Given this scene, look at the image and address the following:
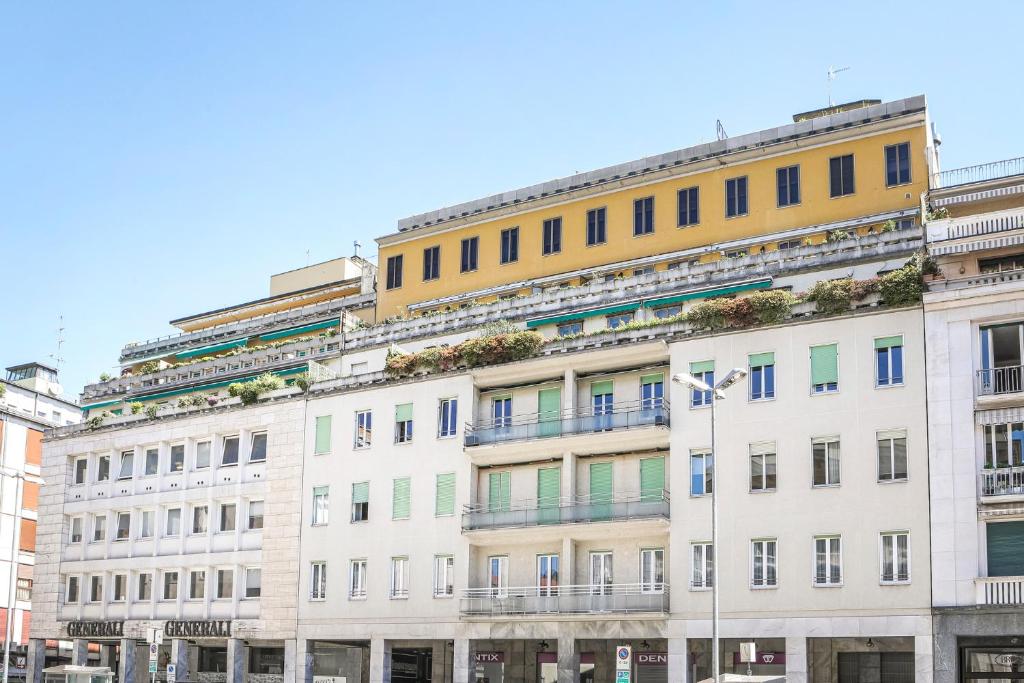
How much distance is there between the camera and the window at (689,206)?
54969 millimetres

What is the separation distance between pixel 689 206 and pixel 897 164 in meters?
8.59

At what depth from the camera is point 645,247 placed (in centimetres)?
5600

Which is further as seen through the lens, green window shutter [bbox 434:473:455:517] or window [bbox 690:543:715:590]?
green window shutter [bbox 434:473:455:517]

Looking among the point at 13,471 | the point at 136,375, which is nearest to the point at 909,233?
the point at 136,375

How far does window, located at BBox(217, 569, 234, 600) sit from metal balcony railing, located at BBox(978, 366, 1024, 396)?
32062 mm

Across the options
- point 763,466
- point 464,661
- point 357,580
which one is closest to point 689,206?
point 763,466

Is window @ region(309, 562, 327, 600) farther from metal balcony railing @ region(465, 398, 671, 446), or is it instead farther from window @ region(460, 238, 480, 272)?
window @ region(460, 238, 480, 272)

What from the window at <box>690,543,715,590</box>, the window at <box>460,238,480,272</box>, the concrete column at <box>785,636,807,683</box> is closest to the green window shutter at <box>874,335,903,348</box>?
the window at <box>690,543,715,590</box>

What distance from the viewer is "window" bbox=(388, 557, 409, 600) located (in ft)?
170

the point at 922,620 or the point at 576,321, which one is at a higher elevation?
the point at 576,321

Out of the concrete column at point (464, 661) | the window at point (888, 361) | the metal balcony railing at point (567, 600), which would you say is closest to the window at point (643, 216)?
the window at point (888, 361)

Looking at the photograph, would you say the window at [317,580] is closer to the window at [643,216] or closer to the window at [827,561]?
the window at [643,216]

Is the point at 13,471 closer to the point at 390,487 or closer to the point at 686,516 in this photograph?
the point at 390,487

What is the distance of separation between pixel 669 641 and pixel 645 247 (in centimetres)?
1777
